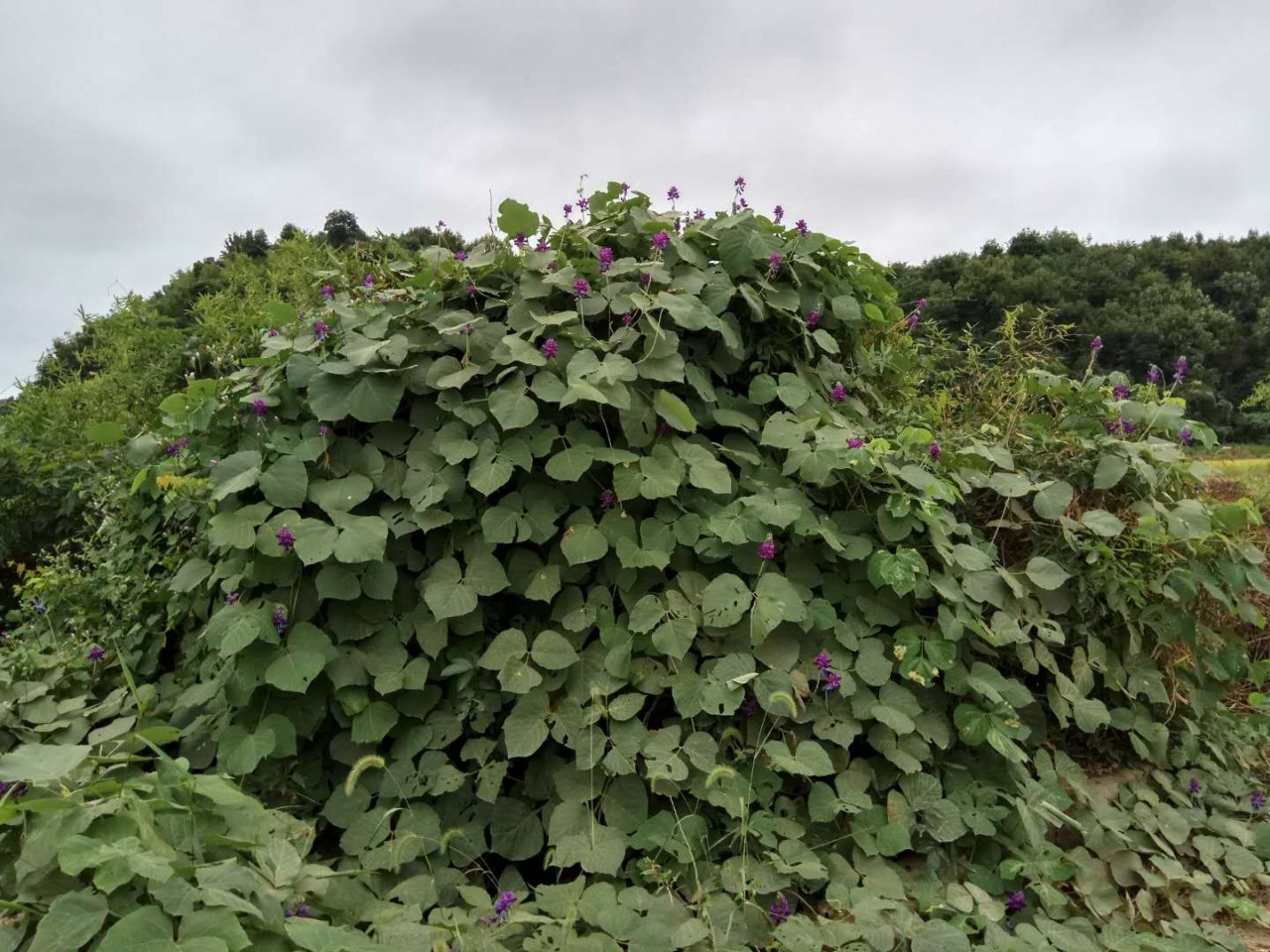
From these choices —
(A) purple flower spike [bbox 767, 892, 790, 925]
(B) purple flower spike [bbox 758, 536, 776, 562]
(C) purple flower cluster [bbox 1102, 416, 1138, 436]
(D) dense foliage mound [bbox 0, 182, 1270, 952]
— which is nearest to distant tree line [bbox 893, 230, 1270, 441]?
(C) purple flower cluster [bbox 1102, 416, 1138, 436]

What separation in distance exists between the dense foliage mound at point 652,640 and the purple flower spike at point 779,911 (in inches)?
0.4

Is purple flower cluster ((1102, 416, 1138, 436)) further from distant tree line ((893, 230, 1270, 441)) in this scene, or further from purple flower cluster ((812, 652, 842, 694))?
distant tree line ((893, 230, 1270, 441))

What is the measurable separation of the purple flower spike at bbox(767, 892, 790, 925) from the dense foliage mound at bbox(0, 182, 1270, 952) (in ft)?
0.03

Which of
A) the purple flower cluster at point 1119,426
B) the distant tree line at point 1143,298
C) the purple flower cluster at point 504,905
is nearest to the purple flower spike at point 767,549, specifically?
the purple flower cluster at point 504,905

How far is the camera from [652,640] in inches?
84.5

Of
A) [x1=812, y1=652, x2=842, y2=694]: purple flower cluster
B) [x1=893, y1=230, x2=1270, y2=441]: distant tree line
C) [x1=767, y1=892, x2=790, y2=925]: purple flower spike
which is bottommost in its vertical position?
[x1=767, y1=892, x2=790, y2=925]: purple flower spike

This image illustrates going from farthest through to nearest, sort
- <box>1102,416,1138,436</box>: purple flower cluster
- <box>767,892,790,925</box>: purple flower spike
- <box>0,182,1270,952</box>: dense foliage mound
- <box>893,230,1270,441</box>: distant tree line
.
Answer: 1. <box>893,230,1270,441</box>: distant tree line
2. <box>1102,416,1138,436</box>: purple flower cluster
3. <box>0,182,1270,952</box>: dense foliage mound
4. <box>767,892,790,925</box>: purple flower spike

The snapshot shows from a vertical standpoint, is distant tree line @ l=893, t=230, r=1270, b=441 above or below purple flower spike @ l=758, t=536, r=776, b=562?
above

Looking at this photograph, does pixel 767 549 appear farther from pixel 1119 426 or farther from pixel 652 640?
pixel 1119 426

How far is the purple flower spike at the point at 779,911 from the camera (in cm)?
189

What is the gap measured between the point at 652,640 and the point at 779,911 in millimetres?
688

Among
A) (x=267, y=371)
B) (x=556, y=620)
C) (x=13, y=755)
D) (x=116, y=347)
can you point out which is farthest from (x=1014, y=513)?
(x=116, y=347)

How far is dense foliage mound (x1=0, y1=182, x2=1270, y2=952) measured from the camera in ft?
6.64

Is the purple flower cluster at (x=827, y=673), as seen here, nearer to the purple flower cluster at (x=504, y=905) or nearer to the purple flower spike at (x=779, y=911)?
the purple flower spike at (x=779, y=911)
